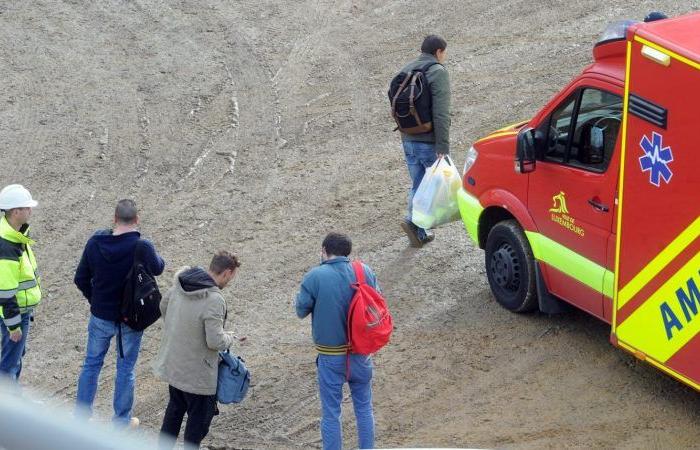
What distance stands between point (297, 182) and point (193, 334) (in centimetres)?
580

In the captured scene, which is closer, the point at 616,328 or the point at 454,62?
the point at 616,328

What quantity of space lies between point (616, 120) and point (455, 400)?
2521 millimetres

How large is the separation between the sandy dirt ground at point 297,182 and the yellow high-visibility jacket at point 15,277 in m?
1.25

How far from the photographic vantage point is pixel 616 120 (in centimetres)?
802

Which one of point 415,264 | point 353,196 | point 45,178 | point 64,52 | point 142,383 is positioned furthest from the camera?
point 64,52

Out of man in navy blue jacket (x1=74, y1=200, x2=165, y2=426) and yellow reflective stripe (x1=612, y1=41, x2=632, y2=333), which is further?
man in navy blue jacket (x1=74, y1=200, x2=165, y2=426)

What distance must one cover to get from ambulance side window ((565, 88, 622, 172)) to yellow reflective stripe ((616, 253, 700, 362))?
3.59 feet

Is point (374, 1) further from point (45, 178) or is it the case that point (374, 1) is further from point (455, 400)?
point (455, 400)

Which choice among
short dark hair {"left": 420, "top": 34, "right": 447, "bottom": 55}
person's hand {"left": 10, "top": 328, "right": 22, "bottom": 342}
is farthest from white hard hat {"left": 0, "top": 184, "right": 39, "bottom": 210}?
short dark hair {"left": 420, "top": 34, "right": 447, "bottom": 55}

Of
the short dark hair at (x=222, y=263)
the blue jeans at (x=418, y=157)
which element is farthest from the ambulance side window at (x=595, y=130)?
the short dark hair at (x=222, y=263)

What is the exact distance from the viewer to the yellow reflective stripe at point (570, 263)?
8086 millimetres

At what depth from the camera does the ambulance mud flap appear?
8969mm

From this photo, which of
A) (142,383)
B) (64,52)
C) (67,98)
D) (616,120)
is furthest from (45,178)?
(616,120)

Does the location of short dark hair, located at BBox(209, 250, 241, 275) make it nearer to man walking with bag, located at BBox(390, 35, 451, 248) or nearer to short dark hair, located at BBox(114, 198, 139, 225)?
short dark hair, located at BBox(114, 198, 139, 225)
